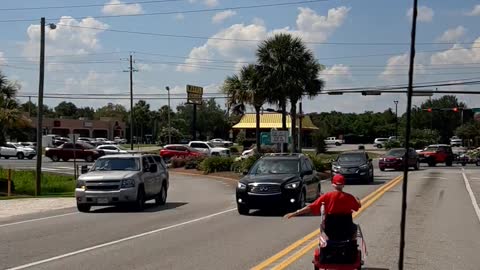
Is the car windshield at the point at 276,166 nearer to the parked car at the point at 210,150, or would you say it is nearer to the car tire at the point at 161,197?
the car tire at the point at 161,197

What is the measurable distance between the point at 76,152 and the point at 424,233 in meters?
47.4

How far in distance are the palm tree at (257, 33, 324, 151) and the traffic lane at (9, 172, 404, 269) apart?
26.4m

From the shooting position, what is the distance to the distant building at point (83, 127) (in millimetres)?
113475

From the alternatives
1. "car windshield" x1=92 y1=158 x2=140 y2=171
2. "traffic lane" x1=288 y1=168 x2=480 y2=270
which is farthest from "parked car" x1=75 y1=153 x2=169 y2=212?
"traffic lane" x1=288 y1=168 x2=480 y2=270

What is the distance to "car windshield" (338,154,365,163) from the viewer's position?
33.3 metres

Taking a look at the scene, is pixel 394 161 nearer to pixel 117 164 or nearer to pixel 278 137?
pixel 278 137

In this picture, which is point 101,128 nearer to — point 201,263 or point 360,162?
point 360,162

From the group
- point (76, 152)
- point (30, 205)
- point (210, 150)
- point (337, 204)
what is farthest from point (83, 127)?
point (337, 204)

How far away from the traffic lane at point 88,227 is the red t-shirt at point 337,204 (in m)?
5.00

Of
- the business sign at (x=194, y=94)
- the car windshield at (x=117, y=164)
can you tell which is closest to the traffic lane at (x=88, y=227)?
the car windshield at (x=117, y=164)

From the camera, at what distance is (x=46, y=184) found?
120 ft

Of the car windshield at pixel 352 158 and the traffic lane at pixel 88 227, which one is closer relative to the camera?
the traffic lane at pixel 88 227

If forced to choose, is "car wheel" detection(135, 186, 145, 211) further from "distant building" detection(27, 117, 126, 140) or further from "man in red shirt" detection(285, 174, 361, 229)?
"distant building" detection(27, 117, 126, 140)

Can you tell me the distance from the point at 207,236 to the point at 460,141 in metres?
118
